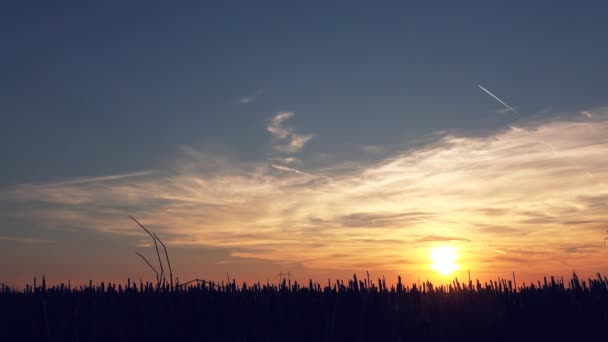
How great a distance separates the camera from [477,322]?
7.50m

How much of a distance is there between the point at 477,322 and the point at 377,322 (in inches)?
50.3

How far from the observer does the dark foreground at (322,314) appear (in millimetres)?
7199

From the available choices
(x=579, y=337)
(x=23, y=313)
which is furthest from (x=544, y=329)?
(x=23, y=313)

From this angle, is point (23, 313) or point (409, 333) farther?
point (23, 313)

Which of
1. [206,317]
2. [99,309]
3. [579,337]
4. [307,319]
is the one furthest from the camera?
[99,309]

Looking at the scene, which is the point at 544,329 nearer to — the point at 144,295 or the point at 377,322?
the point at 377,322

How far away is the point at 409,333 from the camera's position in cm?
708

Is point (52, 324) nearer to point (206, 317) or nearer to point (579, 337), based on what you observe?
point (206, 317)

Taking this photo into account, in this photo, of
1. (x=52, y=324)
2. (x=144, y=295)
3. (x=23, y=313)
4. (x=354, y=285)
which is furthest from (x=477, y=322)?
(x=23, y=313)

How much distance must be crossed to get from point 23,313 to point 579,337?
812cm

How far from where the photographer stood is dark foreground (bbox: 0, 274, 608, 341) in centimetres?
720

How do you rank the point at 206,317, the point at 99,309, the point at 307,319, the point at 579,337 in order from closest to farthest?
the point at 579,337 → the point at 307,319 → the point at 206,317 → the point at 99,309

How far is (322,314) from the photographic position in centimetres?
769

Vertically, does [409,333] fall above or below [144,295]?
below
